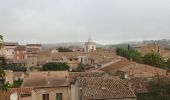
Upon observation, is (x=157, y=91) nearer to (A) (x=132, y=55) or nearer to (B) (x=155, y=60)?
(B) (x=155, y=60)

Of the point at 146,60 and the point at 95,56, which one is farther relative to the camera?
the point at 95,56

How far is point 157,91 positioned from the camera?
88.8ft

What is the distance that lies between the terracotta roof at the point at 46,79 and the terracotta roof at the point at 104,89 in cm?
589

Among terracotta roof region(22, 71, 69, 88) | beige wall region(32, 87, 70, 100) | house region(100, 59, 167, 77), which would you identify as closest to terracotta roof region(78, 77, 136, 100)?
beige wall region(32, 87, 70, 100)

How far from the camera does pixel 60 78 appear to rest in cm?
3353

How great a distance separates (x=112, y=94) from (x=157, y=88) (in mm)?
3889

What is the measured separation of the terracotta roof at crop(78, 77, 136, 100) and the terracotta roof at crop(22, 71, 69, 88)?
5.89m

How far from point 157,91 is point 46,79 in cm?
1071

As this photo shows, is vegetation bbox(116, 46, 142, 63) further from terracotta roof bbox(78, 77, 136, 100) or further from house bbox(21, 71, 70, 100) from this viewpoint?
terracotta roof bbox(78, 77, 136, 100)

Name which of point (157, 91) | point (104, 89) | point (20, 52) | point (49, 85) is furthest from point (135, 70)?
point (20, 52)

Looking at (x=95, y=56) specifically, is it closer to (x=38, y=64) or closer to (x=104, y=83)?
(x=38, y=64)

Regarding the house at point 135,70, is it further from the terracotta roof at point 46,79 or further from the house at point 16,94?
the house at point 16,94

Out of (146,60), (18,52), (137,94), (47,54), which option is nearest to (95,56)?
(47,54)

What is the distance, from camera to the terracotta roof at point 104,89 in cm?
2489
